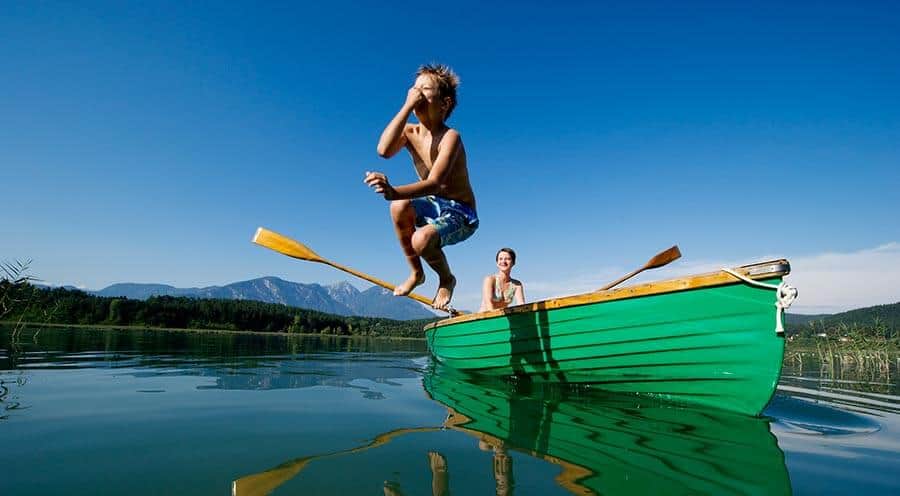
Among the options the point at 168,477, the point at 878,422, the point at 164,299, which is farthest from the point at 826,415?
the point at 164,299

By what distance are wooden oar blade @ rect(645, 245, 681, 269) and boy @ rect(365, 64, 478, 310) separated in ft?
12.5

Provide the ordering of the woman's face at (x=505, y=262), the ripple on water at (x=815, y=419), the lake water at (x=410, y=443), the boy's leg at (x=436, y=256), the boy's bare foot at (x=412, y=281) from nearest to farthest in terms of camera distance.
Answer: the lake water at (x=410, y=443)
the ripple on water at (x=815, y=419)
the boy's leg at (x=436, y=256)
the boy's bare foot at (x=412, y=281)
the woman's face at (x=505, y=262)

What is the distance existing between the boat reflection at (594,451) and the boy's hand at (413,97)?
2285mm

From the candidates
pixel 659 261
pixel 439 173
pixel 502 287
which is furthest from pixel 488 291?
pixel 439 173

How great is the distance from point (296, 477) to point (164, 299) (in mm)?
88303

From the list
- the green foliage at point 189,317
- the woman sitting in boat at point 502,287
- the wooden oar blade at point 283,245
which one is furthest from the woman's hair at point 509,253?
the green foliage at point 189,317

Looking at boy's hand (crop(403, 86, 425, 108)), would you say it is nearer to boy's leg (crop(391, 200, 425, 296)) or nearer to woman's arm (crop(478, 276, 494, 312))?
boy's leg (crop(391, 200, 425, 296))

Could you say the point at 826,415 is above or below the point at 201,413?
below

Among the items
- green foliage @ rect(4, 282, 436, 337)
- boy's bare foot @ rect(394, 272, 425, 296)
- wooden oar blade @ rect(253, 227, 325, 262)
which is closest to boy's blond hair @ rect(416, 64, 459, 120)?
boy's bare foot @ rect(394, 272, 425, 296)

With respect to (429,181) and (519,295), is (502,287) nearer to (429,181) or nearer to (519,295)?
(519,295)

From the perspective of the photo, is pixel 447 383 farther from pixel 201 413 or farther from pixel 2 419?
pixel 2 419

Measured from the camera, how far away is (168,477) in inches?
69.8

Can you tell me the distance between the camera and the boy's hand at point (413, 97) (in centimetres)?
351

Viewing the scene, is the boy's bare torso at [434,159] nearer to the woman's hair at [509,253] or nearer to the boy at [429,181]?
the boy at [429,181]
